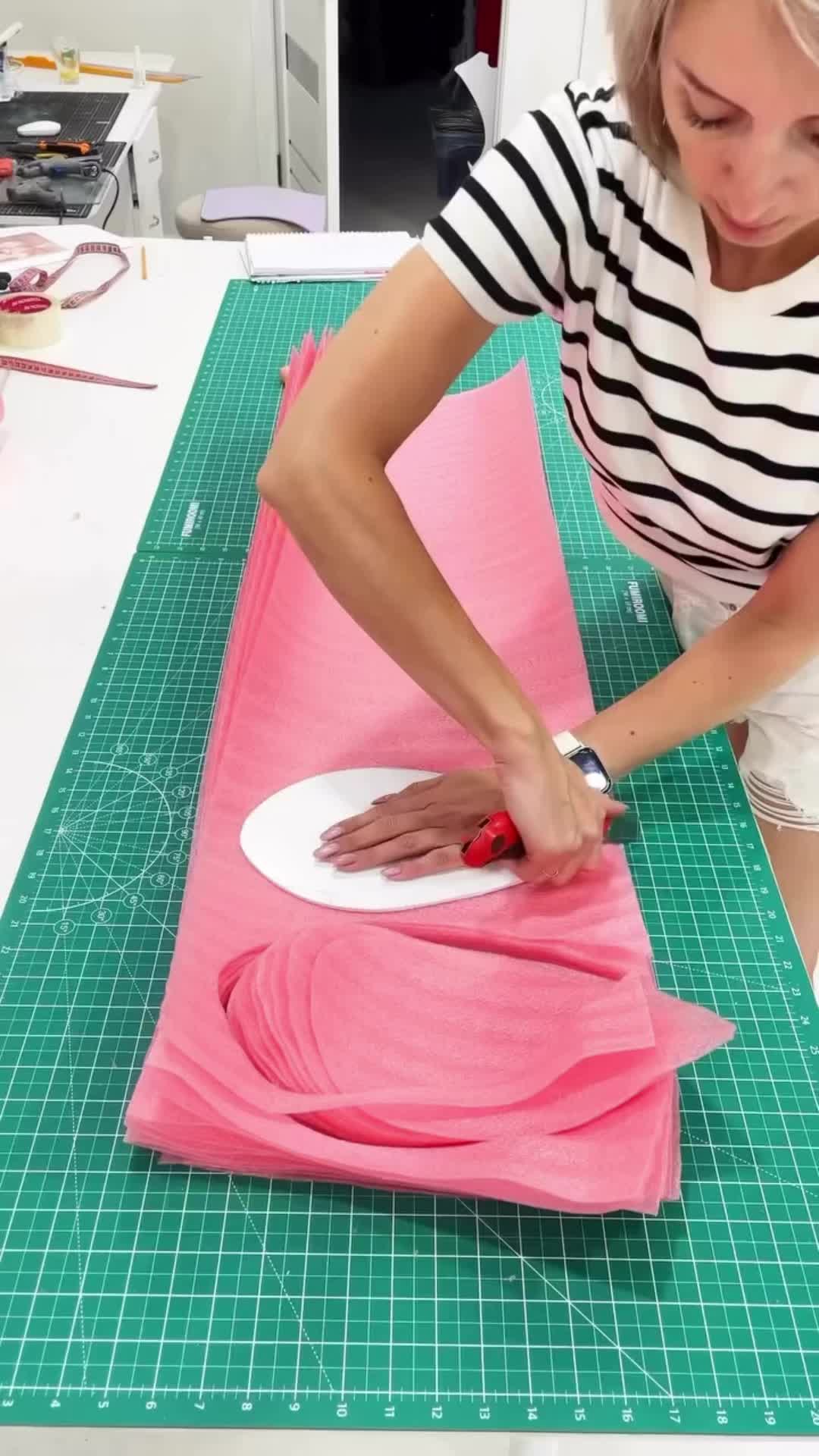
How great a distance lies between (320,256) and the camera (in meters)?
2.18

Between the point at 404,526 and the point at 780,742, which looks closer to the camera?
the point at 404,526

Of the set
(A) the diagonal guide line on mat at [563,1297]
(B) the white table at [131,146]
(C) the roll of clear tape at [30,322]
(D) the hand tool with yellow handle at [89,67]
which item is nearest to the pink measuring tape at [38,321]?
(C) the roll of clear tape at [30,322]

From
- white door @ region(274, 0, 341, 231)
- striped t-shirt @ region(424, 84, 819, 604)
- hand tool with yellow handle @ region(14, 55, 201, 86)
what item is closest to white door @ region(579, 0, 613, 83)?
white door @ region(274, 0, 341, 231)

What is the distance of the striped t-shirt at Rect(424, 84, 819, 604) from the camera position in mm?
906

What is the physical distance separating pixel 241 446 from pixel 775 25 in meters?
1.17

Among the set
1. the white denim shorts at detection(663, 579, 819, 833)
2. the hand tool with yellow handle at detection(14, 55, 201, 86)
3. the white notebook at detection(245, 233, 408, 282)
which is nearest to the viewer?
the white denim shorts at detection(663, 579, 819, 833)

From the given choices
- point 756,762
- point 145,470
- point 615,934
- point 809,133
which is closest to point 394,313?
point 809,133

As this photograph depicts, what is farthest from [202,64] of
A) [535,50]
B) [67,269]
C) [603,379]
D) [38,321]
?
[603,379]

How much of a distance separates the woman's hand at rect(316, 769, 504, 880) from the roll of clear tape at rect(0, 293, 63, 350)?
122 cm

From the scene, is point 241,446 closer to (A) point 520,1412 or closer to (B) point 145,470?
(B) point 145,470

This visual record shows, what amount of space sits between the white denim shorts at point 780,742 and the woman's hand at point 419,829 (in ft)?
1.27

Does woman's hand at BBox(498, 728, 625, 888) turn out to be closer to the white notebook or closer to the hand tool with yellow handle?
the white notebook

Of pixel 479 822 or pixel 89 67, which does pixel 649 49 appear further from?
pixel 89 67

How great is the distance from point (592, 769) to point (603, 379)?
0.37 meters
